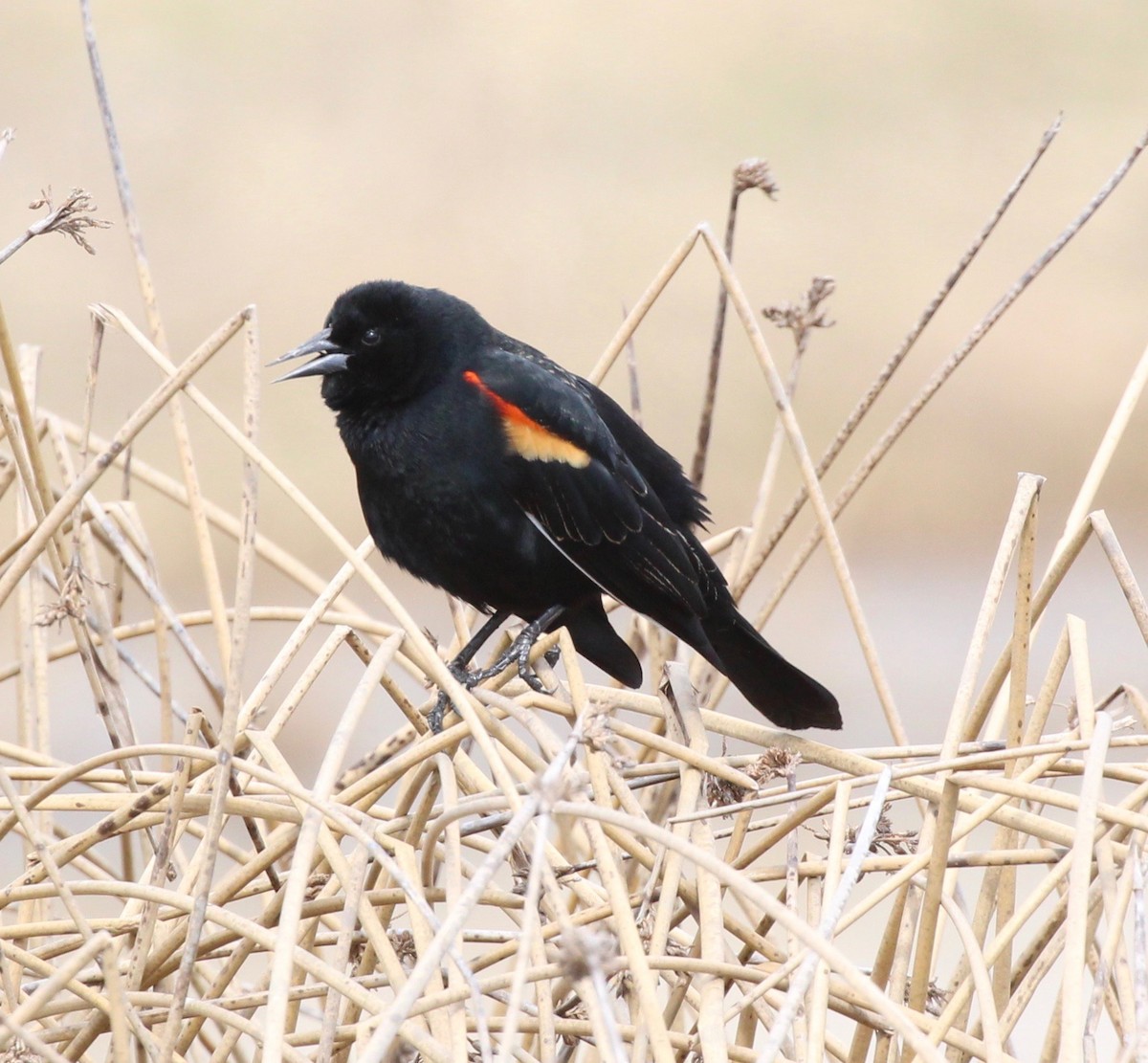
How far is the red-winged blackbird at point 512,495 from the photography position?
8.48 feet

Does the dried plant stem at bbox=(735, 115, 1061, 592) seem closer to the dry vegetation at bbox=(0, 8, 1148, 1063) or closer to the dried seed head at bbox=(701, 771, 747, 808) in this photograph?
the dry vegetation at bbox=(0, 8, 1148, 1063)

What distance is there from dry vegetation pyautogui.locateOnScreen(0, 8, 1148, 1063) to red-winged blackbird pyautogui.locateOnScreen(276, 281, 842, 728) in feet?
1.21

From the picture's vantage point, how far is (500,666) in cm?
253

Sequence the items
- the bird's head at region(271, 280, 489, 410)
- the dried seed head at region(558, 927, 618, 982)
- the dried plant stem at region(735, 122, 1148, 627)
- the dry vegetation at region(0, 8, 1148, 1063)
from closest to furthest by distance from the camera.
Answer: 1. the dried seed head at region(558, 927, 618, 982)
2. the dry vegetation at region(0, 8, 1148, 1063)
3. the dried plant stem at region(735, 122, 1148, 627)
4. the bird's head at region(271, 280, 489, 410)

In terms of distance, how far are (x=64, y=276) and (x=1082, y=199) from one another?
821 centimetres

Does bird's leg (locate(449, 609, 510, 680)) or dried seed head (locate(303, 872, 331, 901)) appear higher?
bird's leg (locate(449, 609, 510, 680))

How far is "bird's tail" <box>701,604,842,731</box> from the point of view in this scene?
2.54m

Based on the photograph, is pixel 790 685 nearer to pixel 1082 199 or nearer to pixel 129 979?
pixel 129 979

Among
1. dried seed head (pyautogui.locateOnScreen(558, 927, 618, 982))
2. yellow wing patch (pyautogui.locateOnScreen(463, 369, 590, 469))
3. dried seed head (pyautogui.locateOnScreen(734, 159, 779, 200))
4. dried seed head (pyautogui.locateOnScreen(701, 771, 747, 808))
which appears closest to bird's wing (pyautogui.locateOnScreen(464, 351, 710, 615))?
yellow wing patch (pyautogui.locateOnScreen(463, 369, 590, 469))

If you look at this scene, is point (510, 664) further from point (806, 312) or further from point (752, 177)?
point (752, 177)

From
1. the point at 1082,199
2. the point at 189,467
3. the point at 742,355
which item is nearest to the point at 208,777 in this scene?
the point at 189,467

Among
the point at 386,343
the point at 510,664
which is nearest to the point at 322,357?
the point at 386,343

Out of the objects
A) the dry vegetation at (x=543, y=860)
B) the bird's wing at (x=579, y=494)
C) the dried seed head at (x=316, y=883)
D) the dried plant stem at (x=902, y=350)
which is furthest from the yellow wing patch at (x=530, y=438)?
the dried seed head at (x=316, y=883)

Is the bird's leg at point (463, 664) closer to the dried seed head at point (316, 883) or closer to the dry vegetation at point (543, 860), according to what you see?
the dry vegetation at point (543, 860)
